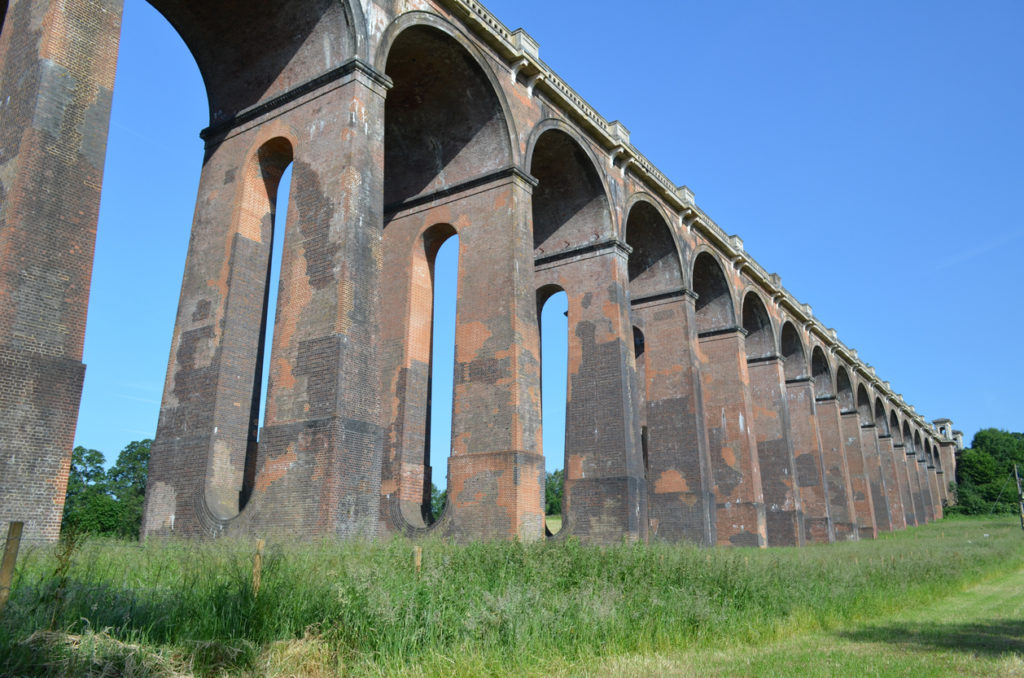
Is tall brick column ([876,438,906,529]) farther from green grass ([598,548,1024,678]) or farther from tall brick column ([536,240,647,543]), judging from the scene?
green grass ([598,548,1024,678])

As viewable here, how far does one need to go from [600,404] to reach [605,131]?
8380mm

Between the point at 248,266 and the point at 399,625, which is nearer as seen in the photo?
the point at 399,625

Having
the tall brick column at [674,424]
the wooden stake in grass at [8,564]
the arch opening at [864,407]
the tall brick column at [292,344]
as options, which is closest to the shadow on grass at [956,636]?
the tall brick column at [292,344]

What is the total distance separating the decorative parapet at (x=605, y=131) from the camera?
58.7ft

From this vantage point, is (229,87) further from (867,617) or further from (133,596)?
(867,617)

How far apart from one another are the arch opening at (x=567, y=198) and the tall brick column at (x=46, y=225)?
13155 millimetres

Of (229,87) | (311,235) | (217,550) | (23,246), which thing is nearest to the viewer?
(217,550)

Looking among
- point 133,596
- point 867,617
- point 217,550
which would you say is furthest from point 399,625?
point 867,617

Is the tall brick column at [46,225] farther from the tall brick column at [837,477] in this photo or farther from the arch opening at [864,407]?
the arch opening at [864,407]

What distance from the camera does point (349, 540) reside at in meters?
11.0

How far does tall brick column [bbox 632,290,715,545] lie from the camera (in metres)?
23.0

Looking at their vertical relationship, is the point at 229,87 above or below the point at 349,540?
above

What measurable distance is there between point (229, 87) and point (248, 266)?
14.5 ft

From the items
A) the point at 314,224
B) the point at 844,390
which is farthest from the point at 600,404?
the point at 844,390
